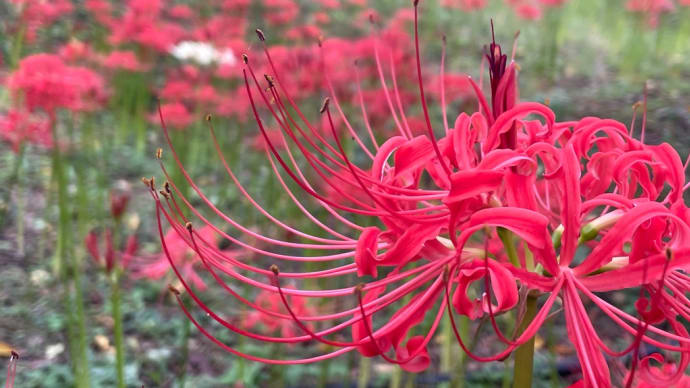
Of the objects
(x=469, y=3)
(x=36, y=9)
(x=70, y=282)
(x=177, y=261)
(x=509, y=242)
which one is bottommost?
(x=70, y=282)

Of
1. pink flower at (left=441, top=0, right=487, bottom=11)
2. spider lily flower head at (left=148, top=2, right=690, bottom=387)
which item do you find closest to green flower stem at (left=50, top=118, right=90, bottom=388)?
spider lily flower head at (left=148, top=2, right=690, bottom=387)

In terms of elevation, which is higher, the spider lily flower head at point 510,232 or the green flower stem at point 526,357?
the spider lily flower head at point 510,232

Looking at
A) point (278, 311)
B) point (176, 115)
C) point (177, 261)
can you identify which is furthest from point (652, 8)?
point (177, 261)

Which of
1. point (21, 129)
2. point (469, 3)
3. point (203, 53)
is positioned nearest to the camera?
point (21, 129)

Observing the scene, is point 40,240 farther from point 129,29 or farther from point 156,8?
point 156,8

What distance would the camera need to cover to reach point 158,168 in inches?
137

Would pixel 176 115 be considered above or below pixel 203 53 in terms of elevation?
below

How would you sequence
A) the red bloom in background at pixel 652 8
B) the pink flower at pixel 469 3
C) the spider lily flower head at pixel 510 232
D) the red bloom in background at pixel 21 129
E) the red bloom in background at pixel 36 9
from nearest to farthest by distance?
the spider lily flower head at pixel 510 232 < the red bloom in background at pixel 21 129 < the red bloom in background at pixel 36 9 < the pink flower at pixel 469 3 < the red bloom in background at pixel 652 8

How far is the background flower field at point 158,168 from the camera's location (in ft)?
6.48

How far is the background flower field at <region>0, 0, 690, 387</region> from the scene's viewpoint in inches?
77.8

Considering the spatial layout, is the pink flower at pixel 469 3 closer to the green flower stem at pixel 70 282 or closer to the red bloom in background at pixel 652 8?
the red bloom in background at pixel 652 8

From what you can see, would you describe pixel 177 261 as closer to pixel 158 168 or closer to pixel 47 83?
pixel 47 83

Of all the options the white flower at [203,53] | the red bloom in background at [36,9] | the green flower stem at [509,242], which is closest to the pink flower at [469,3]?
the white flower at [203,53]

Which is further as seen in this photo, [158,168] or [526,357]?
[158,168]
